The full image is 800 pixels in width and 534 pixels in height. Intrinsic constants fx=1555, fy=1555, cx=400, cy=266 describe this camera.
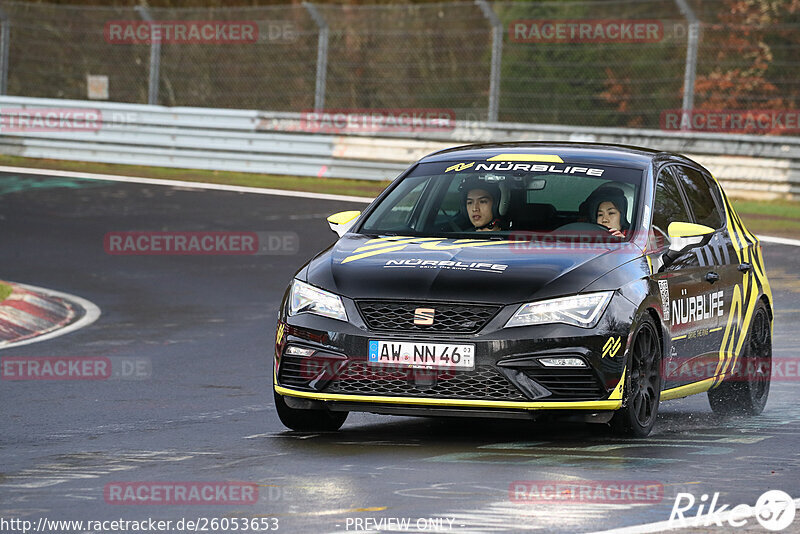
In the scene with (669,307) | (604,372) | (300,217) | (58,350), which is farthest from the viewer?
(300,217)

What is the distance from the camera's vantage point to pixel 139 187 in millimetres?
24531

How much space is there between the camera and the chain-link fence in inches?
1082

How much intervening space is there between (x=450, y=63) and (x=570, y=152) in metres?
20.2

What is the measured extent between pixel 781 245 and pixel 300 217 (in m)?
6.53

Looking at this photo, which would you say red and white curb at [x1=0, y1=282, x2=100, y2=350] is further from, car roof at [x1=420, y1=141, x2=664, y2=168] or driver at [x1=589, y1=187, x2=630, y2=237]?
driver at [x1=589, y1=187, x2=630, y2=237]

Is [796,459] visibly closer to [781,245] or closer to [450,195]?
[450,195]

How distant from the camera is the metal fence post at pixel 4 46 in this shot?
93.6ft

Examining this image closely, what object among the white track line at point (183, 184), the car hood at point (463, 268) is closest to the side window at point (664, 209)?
the car hood at point (463, 268)

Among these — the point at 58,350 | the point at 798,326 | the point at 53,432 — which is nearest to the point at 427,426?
the point at 53,432

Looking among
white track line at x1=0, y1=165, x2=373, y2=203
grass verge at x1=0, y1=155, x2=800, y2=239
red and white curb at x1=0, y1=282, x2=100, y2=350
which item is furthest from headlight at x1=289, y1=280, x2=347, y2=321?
white track line at x1=0, y1=165, x2=373, y2=203

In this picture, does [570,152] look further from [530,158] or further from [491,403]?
[491,403]

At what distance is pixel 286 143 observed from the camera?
2636 cm

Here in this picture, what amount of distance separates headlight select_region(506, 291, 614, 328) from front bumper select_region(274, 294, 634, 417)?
36 millimetres

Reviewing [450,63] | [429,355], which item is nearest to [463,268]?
[429,355]
